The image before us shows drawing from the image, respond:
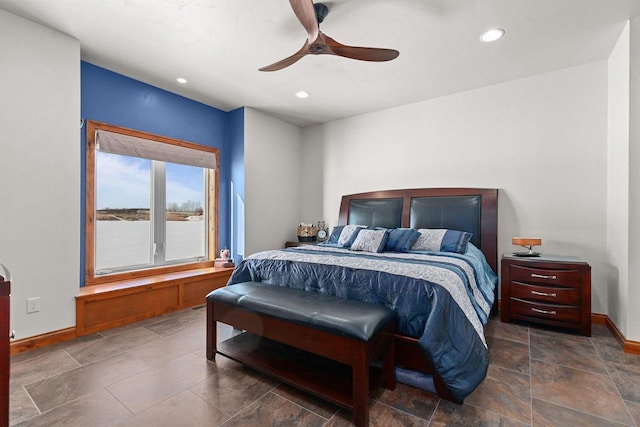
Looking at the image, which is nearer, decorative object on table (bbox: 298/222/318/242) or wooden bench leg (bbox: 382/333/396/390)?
wooden bench leg (bbox: 382/333/396/390)

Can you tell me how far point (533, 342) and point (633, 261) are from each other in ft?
3.37

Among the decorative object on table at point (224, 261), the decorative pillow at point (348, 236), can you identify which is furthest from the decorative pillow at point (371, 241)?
the decorative object on table at point (224, 261)

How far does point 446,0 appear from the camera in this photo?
221cm

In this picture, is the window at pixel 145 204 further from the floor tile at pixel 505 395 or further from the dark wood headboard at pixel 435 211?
the floor tile at pixel 505 395

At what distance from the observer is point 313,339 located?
1.85 meters

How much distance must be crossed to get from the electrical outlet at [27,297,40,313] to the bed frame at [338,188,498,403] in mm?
3497

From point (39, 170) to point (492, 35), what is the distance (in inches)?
161

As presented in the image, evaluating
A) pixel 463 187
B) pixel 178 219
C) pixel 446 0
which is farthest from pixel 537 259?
pixel 178 219

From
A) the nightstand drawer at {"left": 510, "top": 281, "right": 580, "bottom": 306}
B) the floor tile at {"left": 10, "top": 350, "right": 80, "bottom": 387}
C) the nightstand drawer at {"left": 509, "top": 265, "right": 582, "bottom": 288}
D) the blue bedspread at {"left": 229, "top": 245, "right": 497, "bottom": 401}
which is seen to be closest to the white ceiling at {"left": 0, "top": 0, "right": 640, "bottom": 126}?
the blue bedspread at {"left": 229, "top": 245, "right": 497, "bottom": 401}

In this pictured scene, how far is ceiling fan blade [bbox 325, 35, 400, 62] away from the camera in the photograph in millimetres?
2275

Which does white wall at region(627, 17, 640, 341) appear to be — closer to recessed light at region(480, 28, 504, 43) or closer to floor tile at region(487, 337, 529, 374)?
floor tile at region(487, 337, 529, 374)

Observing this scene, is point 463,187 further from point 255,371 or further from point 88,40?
point 88,40

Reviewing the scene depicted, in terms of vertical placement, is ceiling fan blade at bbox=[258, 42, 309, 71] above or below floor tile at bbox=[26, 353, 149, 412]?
above

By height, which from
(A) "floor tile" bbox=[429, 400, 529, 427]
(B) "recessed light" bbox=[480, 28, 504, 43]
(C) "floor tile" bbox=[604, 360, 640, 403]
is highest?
(B) "recessed light" bbox=[480, 28, 504, 43]
